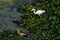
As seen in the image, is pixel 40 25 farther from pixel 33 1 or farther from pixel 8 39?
pixel 33 1

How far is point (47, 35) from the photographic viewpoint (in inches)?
212

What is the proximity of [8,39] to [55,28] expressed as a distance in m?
1.12

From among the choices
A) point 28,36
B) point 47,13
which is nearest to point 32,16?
point 47,13

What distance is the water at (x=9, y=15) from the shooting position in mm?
6027

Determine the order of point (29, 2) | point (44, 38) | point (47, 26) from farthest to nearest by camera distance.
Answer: point (29, 2)
point (47, 26)
point (44, 38)

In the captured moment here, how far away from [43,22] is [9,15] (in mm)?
1110

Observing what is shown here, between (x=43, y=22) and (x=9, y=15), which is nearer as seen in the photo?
(x=43, y=22)

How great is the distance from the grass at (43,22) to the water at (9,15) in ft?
0.59

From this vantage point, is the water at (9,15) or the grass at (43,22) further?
the water at (9,15)

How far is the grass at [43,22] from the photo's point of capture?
543cm

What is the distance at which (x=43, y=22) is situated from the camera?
593 centimetres

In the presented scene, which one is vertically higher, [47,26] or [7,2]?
[7,2]

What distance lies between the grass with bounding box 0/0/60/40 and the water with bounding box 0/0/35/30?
179mm

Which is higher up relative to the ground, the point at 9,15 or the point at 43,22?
the point at 9,15
